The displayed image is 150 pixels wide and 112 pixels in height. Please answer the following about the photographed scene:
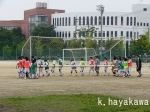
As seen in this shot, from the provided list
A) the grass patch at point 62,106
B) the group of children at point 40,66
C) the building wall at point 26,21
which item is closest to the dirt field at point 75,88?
the grass patch at point 62,106

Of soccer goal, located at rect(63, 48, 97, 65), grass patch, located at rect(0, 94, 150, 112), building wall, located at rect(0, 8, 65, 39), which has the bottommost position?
grass patch, located at rect(0, 94, 150, 112)

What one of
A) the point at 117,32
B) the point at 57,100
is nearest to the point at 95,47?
the point at 57,100

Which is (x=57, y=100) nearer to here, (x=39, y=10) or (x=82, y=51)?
(x=82, y=51)

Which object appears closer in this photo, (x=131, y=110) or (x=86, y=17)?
(x=131, y=110)

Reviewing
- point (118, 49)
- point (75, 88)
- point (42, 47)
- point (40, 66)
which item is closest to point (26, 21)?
point (42, 47)

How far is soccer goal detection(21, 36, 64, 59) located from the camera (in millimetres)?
33897

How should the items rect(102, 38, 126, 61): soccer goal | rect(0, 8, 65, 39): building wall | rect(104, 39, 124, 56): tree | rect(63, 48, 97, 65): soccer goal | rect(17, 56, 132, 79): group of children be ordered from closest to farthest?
rect(17, 56, 132, 79): group of children < rect(102, 38, 126, 61): soccer goal < rect(104, 39, 124, 56): tree < rect(63, 48, 97, 65): soccer goal < rect(0, 8, 65, 39): building wall

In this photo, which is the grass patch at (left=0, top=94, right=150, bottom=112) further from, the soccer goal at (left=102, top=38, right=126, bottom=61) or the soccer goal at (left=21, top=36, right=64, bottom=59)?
the soccer goal at (left=102, top=38, right=126, bottom=61)

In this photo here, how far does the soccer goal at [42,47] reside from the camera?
3390 cm

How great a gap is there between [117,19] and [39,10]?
2113 centimetres

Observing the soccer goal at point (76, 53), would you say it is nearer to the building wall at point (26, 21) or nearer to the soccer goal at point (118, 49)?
the soccer goal at point (118, 49)

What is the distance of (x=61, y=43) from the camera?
38.7 meters

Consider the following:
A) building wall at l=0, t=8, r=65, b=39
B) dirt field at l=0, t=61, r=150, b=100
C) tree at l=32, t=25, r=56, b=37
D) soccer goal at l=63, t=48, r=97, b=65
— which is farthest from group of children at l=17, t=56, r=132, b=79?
building wall at l=0, t=8, r=65, b=39

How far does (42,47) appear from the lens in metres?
36.2
